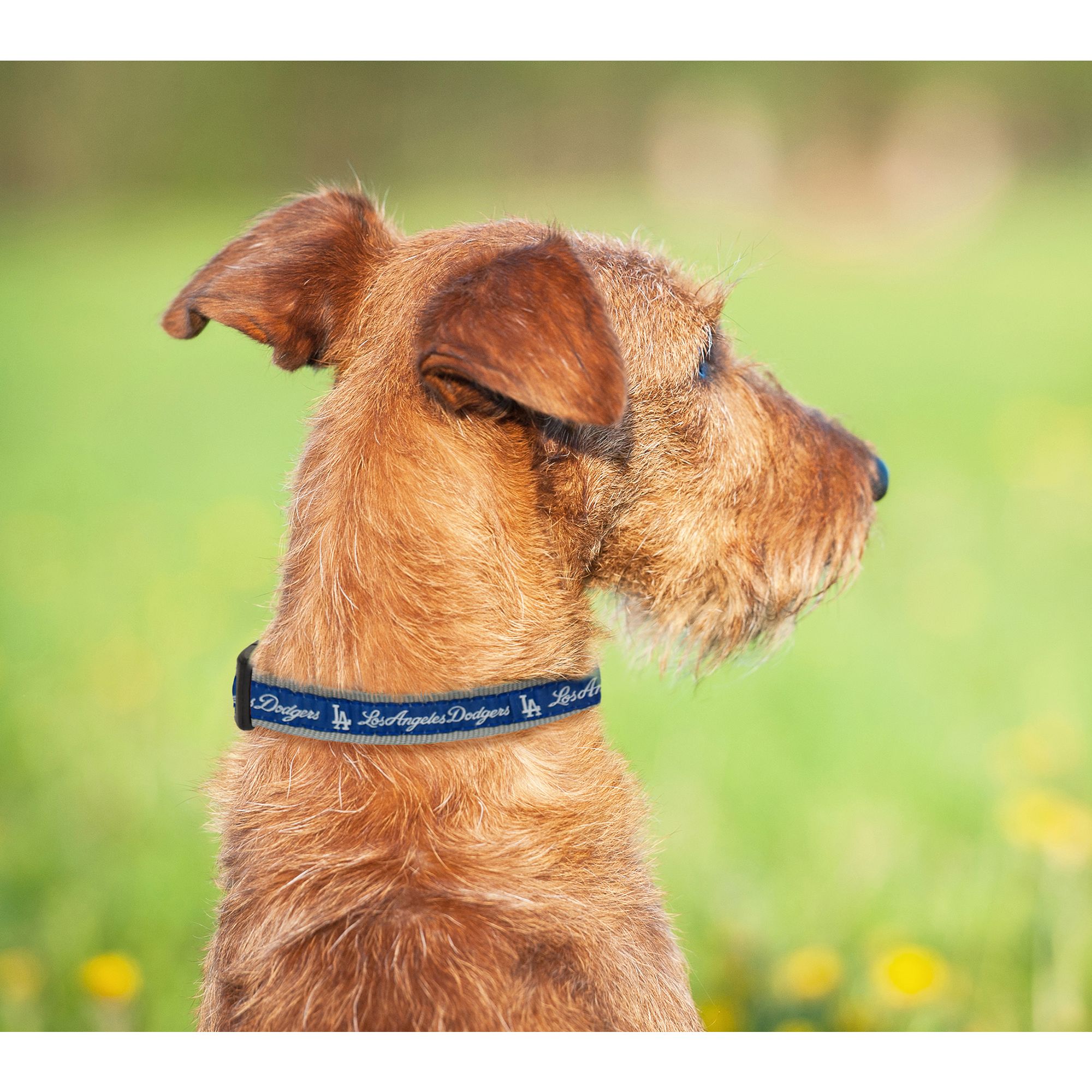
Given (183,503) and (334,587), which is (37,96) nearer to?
(183,503)

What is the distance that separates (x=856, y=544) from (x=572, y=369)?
1.02 metres

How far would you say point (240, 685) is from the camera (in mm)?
1784

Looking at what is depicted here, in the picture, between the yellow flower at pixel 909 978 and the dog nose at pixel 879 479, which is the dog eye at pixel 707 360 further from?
the yellow flower at pixel 909 978

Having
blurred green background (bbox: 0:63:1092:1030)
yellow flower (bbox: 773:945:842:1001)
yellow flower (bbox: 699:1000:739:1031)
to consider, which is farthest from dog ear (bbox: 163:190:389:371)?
yellow flower (bbox: 773:945:842:1001)

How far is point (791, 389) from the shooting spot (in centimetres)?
459

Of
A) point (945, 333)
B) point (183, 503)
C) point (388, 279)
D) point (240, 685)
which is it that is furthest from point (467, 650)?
point (945, 333)

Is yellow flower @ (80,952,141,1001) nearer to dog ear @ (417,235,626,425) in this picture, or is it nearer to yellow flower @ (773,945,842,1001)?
yellow flower @ (773,945,842,1001)

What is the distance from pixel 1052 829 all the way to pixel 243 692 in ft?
7.88

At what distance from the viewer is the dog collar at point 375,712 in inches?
67.9

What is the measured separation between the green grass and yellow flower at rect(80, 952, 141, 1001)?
0.23ft

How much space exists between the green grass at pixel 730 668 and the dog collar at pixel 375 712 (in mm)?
359

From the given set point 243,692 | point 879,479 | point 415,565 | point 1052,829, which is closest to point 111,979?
point 243,692

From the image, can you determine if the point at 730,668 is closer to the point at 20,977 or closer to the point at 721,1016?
the point at 721,1016

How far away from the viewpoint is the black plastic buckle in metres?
1.78
